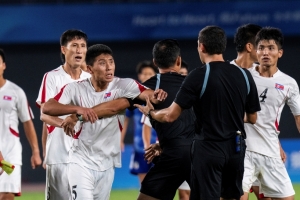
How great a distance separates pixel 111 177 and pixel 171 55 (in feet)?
4.26

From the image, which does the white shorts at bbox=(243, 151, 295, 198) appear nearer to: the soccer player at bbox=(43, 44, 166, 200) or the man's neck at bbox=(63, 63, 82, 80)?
the soccer player at bbox=(43, 44, 166, 200)

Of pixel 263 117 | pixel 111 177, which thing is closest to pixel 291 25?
pixel 263 117

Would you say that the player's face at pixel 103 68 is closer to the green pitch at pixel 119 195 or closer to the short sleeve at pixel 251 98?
the short sleeve at pixel 251 98

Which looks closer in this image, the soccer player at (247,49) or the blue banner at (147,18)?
the soccer player at (247,49)

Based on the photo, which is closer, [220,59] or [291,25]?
[220,59]

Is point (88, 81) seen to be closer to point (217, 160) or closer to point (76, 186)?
point (76, 186)

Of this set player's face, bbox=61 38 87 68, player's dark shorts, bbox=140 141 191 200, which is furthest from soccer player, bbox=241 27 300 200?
player's face, bbox=61 38 87 68

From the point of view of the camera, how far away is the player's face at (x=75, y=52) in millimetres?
8492

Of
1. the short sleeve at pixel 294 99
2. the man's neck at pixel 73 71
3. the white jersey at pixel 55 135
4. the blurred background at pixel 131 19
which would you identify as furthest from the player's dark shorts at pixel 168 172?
the blurred background at pixel 131 19

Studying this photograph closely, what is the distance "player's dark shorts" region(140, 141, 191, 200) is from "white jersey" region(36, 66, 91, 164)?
1.09m

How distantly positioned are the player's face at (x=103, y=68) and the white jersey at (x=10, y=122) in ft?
8.47

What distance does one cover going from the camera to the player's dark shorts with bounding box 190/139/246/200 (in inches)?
267

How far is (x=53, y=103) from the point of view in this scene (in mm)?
7211

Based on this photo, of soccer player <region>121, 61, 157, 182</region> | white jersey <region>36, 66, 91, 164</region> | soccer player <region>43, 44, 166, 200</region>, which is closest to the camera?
soccer player <region>43, 44, 166, 200</region>
